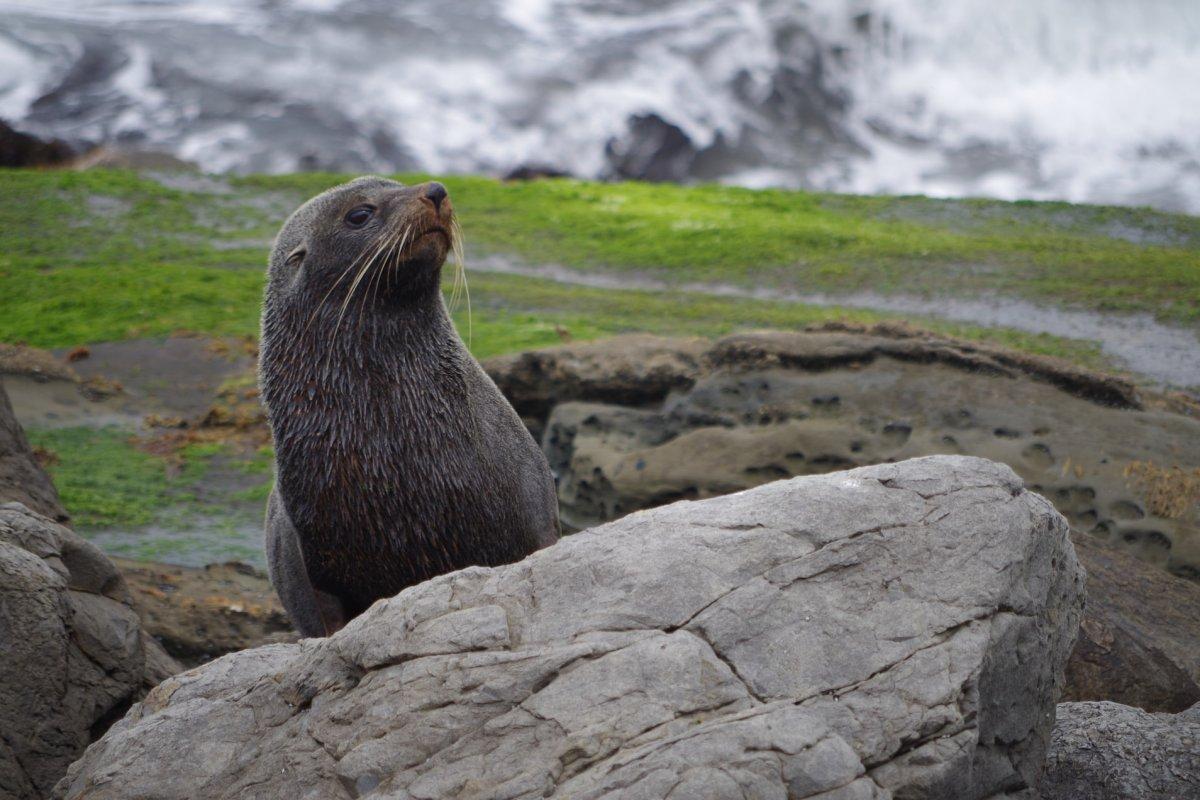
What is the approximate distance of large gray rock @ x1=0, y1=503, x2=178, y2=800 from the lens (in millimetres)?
4469

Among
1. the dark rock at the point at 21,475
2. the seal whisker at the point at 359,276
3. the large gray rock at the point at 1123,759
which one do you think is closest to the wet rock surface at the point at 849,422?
the large gray rock at the point at 1123,759

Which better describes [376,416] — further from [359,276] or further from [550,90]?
[550,90]

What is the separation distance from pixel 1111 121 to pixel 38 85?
26.6 m

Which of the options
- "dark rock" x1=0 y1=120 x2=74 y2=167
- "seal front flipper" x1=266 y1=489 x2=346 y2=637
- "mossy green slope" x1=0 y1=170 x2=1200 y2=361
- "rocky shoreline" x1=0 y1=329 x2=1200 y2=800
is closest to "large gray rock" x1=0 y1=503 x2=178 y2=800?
"rocky shoreline" x1=0 y1=329 x2=1200 y2=800

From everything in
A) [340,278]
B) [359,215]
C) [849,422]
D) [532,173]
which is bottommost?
[849,422]

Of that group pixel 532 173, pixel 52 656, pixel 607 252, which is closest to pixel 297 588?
pixel 52 656

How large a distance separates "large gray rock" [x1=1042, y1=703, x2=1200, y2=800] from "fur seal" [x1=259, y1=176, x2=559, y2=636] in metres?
2.48

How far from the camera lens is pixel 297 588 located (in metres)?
5.69

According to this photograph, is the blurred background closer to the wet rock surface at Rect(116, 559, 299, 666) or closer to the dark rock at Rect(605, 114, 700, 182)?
the dark rock at Rect(605, 114, 700, 182)

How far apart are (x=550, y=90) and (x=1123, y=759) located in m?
31.7

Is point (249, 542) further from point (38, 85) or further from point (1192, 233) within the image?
point (38, 85)

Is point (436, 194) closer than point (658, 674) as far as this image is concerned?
No

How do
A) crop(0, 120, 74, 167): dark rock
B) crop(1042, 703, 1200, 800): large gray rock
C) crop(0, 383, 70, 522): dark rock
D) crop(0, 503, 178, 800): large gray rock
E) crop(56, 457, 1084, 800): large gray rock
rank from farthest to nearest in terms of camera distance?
crop(0, 120, 74, 167): dark rock < crop(0, 383, 70, 522): dark rock < crop(0, 503, 178, 800): large gray rock < crop(1042, 703, 1200, 800): large gray rock < crop(56, 457, 1084, 800): large gray rock

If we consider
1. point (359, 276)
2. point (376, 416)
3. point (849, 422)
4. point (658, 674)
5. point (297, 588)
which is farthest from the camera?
point (849, 422)
